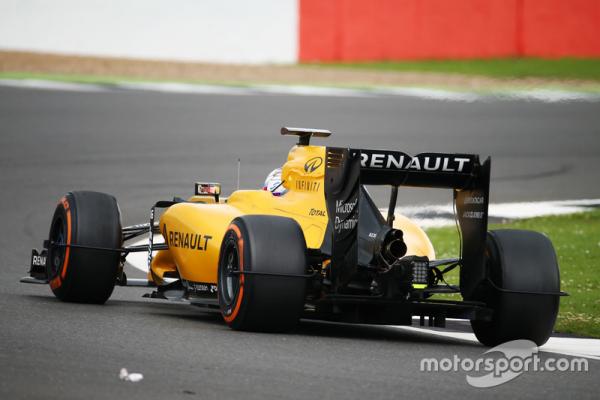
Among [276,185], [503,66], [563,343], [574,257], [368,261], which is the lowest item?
[563,343]

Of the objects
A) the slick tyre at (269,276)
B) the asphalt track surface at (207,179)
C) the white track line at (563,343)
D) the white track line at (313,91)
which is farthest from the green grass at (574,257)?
the white track line at (313,91)

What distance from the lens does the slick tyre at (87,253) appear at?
10609 millimetres

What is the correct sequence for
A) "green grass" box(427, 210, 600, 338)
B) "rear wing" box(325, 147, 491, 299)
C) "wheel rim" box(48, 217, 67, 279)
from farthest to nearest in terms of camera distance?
1. "green grass" box(427, 210, 600, 338)
2. "wheel rim" box(48, 217, 67, 279)
3. "rear wing" box(325, 147, 491, 299)

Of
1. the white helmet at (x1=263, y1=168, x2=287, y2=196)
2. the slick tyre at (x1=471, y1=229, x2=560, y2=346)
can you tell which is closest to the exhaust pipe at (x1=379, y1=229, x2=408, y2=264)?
the slick tyre at (x1=471, y1=229, x2=560, y2=346)

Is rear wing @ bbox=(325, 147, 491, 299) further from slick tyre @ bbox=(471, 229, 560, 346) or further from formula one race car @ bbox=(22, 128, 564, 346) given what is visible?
slick tyre @ bbox=(471, 229, 560, 346)

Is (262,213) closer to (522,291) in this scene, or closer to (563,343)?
(522,291)

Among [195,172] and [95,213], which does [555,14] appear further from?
[95,213]

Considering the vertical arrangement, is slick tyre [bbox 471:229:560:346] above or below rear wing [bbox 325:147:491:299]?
below

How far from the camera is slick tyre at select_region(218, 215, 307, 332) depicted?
8898 mm

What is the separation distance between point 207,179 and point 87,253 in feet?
29.1

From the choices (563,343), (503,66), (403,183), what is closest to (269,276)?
(403,183)

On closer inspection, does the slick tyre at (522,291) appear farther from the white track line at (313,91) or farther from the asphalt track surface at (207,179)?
the white track line at (313,91)

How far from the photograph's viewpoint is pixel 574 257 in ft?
48.4

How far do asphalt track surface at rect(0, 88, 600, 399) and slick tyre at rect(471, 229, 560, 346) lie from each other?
343mm
